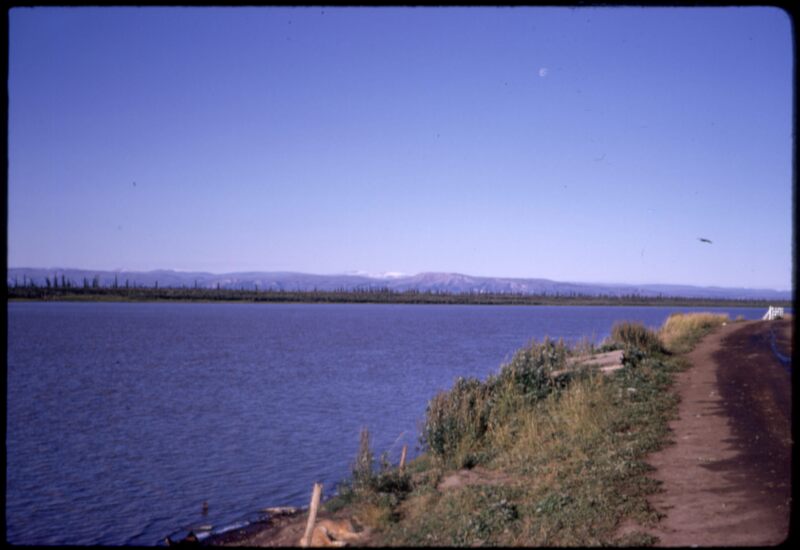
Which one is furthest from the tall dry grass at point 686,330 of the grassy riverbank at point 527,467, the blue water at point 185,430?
the grassy riverbank at point 527,467

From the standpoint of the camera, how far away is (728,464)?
823cm

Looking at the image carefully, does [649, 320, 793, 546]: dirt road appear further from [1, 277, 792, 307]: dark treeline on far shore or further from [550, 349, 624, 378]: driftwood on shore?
[1, 277, 792, 307]: dark treeline on far shore

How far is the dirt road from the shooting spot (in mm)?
6102

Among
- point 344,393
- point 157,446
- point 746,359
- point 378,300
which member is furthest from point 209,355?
point 378,300

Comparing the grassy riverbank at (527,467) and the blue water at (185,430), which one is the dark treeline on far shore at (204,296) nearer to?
the blue water at (185,430)

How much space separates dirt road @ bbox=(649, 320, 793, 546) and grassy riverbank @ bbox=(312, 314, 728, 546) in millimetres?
308

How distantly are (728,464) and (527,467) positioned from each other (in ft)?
8.02

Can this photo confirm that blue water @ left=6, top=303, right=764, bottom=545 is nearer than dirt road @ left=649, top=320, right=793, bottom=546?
No

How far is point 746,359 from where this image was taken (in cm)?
1900

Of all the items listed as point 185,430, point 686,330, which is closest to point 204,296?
point 686,330

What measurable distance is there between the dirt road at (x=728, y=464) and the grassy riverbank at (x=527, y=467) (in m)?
0.31

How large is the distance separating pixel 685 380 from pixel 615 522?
33.2 ft

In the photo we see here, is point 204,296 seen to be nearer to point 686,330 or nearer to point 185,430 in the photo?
point 686,330

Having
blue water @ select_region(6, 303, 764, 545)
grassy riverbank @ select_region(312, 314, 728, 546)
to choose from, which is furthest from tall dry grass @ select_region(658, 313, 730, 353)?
grassy riverbank @ select_region(312, 314, 728, 546)
